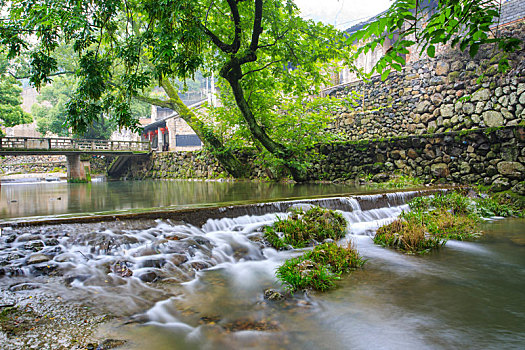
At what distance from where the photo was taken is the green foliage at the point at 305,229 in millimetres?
5785

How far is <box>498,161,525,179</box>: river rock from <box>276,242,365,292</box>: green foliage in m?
7.53

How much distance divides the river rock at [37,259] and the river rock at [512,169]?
38.5 feet

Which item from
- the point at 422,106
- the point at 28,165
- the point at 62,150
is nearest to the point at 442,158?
the point at 422,106

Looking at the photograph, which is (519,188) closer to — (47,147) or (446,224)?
(446,224)

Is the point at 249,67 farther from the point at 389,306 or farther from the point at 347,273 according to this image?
the point at 389,306

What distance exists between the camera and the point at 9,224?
501cm

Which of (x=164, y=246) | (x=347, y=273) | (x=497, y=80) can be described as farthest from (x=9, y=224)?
(x=497, y=80)

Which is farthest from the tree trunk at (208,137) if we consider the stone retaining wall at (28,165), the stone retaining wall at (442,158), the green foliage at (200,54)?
the stone retaining wall at (28,165)

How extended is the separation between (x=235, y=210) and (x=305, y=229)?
163 cm

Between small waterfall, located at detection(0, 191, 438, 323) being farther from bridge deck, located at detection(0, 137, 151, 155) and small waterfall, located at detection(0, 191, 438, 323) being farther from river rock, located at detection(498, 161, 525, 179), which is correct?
bridge deck, located at detection(0, 137, 151, 155)

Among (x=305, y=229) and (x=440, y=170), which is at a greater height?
(x=440, y=170)

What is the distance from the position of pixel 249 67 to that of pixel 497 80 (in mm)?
9932

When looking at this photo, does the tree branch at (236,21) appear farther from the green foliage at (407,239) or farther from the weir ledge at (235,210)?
the green foliage at (407,239)

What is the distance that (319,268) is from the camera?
4195 millimetres
